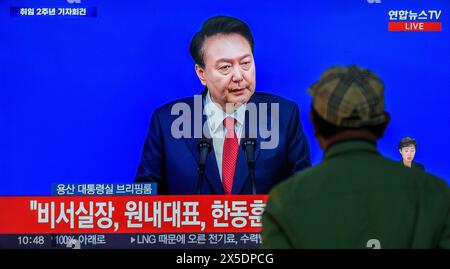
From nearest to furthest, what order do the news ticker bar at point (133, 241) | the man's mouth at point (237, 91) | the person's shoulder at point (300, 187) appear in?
the person's shoulder at point (300, 187) → the news ticker bar at point (133, 241) → the man's mouth at point (237, 91)

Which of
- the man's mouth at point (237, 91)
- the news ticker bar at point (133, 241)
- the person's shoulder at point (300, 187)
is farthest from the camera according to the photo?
the man's mouth at point (237, 91)

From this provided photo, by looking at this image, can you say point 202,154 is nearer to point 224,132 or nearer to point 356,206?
point 224,132

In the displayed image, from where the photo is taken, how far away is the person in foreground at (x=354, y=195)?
211 centimetres

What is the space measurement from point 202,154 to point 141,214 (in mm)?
396

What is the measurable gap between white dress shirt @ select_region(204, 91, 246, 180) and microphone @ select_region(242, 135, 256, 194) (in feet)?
0.14

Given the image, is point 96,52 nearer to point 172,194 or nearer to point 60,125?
point 60,125

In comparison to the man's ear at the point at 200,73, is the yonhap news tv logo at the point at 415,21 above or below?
above

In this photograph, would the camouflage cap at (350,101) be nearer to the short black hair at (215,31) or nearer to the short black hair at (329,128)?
the short black hair at (329,128)

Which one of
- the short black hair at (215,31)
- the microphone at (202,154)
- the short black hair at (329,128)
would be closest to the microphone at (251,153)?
the microphone at (202,154)

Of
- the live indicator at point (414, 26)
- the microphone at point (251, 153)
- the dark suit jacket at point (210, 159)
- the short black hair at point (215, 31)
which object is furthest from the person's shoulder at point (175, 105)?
the live indicator at point (414, 26)

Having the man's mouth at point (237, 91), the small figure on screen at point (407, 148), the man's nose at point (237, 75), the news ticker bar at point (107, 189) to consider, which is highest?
the man's nose at point (237, 75)

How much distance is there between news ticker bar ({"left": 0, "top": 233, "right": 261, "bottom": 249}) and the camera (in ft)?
11.8

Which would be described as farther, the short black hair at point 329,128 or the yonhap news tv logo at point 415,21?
the yonhap news tv logo at point 415,21
